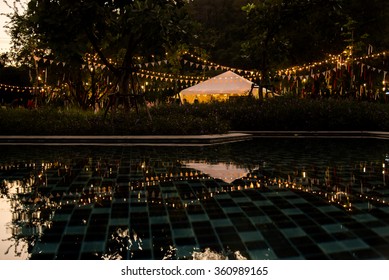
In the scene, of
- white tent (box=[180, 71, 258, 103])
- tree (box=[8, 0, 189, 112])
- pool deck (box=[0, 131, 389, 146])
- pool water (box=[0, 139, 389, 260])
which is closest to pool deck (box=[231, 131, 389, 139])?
pool deck (box=[0, 131, 389, 146])

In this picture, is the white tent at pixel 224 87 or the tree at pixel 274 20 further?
the white tent at pixel 224 87

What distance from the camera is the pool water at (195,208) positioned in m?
4.12

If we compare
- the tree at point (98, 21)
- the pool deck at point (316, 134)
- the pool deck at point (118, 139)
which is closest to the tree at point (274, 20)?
the pool deck at point (316, 134)

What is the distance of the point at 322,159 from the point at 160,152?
4516 mm

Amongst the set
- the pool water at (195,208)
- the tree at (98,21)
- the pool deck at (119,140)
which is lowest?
the pool water at (195,208)

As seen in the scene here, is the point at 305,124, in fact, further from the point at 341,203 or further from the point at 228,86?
the point at 341,203

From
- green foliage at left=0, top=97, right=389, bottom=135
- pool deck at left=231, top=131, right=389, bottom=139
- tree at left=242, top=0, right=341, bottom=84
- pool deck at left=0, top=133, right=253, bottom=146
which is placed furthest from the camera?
tree at left=242, top=0, right=341, bottom=84

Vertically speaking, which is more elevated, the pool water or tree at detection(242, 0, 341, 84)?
tree at detection(242, 0, 341, 84)

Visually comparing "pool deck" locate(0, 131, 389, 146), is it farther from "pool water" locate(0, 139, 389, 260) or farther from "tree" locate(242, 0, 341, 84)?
"tree" locate(242, 0, 341, 84)

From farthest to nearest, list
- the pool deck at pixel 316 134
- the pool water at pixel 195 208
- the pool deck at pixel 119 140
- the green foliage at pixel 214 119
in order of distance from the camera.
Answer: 1. the pool deck at pixel 316 134
2. the green foliage at pixel 214 119
3. the pool deck at pixel 119 140
4. the pool water at pixel 195 208

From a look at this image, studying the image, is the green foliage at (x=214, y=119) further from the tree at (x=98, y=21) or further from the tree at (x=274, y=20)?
the tree at (x=274, y=20)

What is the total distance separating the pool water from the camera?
13.5 ft

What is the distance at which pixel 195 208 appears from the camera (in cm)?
557

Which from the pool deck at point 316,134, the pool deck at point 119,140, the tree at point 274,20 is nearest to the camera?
the pool deck at point 119,140
